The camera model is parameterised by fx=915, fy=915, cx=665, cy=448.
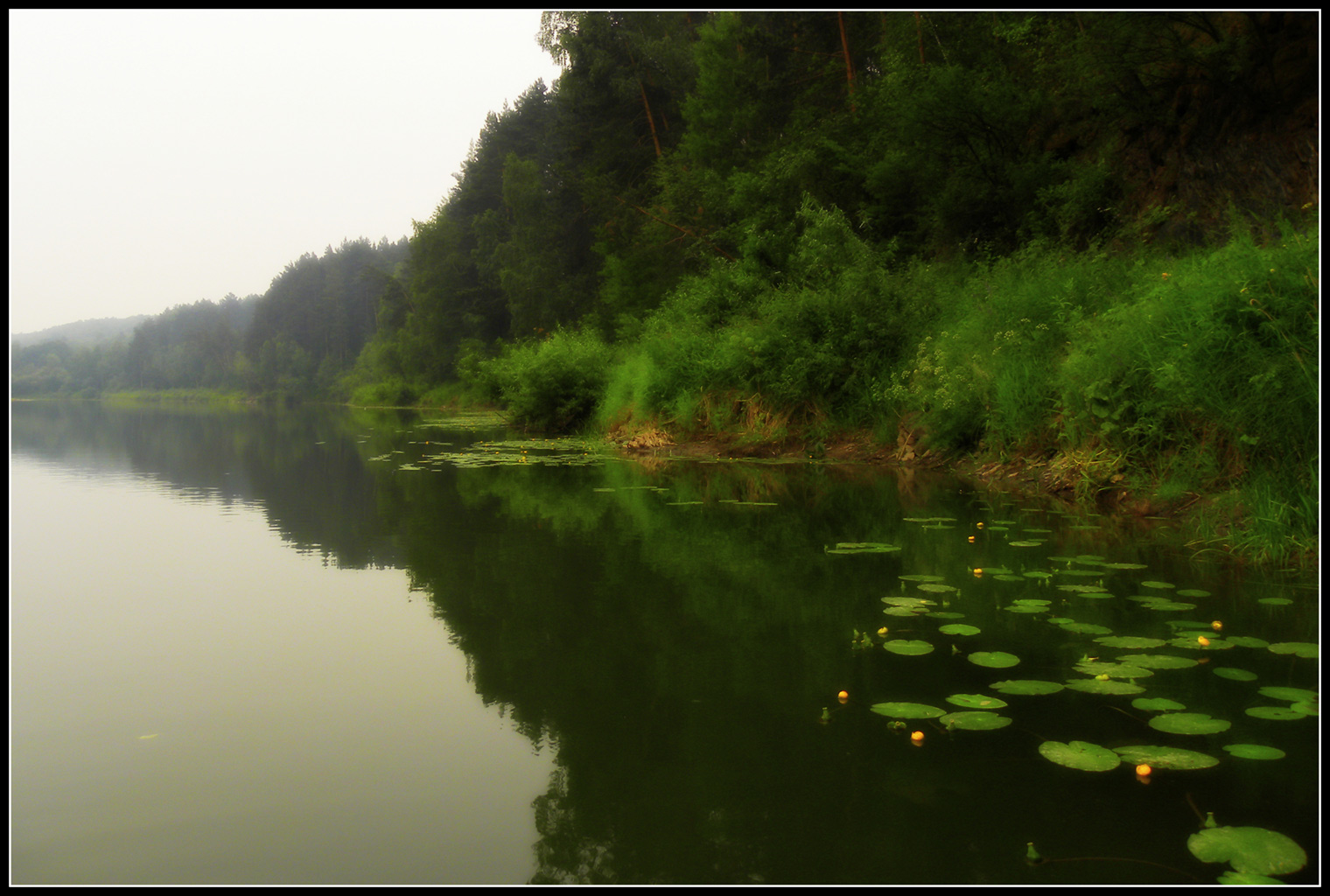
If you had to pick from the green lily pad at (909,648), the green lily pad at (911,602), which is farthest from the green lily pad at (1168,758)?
the green lily pad at (911,602)

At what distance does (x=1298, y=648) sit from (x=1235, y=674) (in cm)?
54

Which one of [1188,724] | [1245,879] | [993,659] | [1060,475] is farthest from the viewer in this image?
[1060,475]

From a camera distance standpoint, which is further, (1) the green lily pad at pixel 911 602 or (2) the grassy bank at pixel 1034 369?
(2) the grassy bank at pixel 1034 369

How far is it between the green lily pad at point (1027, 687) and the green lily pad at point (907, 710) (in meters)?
0.37

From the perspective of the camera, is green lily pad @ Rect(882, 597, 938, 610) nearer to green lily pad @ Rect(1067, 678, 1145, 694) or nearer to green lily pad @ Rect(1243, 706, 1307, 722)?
green lily pad @ Rect(1067, 678, 1145, 694)

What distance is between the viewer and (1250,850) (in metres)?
2.36

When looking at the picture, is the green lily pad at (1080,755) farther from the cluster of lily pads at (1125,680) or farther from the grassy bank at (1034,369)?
the grassy bank at (1034,369)

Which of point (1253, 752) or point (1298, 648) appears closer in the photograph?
point (1253, 752)

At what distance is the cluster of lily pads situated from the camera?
94.7 inches

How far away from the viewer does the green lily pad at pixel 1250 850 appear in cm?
229

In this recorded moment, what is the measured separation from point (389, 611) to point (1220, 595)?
14.8 ft

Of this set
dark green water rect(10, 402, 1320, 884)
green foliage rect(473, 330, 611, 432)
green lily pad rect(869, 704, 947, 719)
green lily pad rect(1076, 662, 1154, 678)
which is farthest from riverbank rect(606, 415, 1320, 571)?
green foliage rect(473, 330, 611, 432)

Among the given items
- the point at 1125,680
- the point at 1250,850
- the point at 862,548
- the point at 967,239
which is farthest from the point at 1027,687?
the point at 967,239

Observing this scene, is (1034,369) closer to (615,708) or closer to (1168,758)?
(1168,758)
